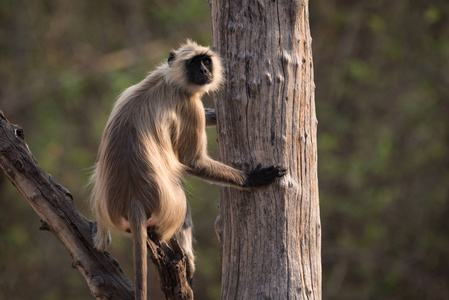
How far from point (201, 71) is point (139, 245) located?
1127 mm

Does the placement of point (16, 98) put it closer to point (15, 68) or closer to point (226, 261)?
point (15, 68)

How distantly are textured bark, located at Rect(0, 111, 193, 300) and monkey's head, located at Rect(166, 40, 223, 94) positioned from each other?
941 mm

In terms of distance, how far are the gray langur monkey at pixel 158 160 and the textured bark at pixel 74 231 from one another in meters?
0.10

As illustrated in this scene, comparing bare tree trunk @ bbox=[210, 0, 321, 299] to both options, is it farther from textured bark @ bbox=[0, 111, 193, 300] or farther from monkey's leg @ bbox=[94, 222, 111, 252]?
monkey's leg @ bbox=[94, 222, 111, 252]

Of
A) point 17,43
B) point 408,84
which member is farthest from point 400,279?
point 17,43

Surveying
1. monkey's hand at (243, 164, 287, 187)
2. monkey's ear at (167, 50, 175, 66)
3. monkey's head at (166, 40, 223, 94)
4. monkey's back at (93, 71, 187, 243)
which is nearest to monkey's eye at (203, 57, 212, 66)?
monkey's head at (166, 40, 223, 94)

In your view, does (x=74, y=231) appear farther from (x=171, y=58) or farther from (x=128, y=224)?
(x=171, y=58)

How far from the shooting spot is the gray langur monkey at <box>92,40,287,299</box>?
3.18 metres

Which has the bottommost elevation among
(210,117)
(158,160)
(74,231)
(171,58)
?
(74,231)

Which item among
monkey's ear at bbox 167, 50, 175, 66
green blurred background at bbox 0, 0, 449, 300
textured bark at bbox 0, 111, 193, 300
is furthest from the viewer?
green blurred background at bbox 0, 0, 449, 300

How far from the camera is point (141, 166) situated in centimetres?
321

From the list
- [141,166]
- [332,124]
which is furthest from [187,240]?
[332,124]

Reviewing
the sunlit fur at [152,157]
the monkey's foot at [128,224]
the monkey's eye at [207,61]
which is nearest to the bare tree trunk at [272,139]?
the sunlit fur at [152,157]

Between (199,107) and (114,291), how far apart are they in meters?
1.18
